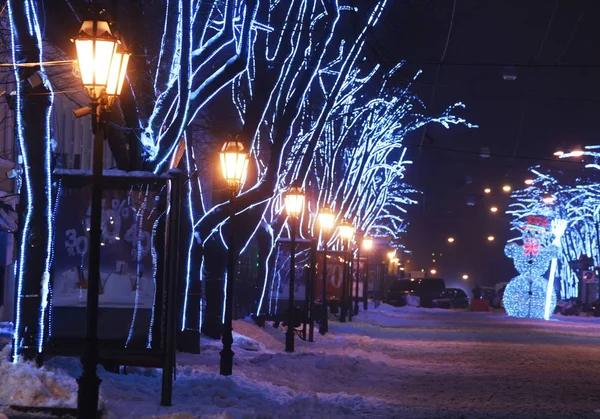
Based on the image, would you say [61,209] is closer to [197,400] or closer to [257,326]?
[197,400]

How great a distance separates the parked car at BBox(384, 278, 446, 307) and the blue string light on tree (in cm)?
1799

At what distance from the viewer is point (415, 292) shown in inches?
3039

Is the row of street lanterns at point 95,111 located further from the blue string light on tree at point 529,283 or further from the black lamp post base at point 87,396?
the blue string light on tree at point 529,283

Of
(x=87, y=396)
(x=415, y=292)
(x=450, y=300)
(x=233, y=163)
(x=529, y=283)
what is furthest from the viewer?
(x=415, y=292)

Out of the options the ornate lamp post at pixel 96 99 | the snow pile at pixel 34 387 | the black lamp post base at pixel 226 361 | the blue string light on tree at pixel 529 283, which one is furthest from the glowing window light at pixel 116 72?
the blue string light on tree at pixel 529 283

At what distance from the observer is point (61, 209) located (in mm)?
13203

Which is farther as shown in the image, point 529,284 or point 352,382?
point 529,284

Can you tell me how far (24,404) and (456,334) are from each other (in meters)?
26.3

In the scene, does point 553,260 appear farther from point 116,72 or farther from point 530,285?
point 116,72

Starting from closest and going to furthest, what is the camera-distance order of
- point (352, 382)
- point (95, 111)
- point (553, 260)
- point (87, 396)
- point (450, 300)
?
point (87, 396) < point (95, 111) < point (352, 382) < point (553, 260) < point (450, 300)

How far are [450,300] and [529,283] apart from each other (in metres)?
19.9

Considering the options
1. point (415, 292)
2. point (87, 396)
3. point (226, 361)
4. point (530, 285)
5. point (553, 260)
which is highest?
point (553, 260)

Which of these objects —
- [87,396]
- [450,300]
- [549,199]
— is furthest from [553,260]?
[87,396]

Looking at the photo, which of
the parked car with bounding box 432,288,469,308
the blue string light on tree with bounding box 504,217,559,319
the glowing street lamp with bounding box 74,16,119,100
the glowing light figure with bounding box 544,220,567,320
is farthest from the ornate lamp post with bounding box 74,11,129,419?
the parked car with bounding box 432,288,469,308
